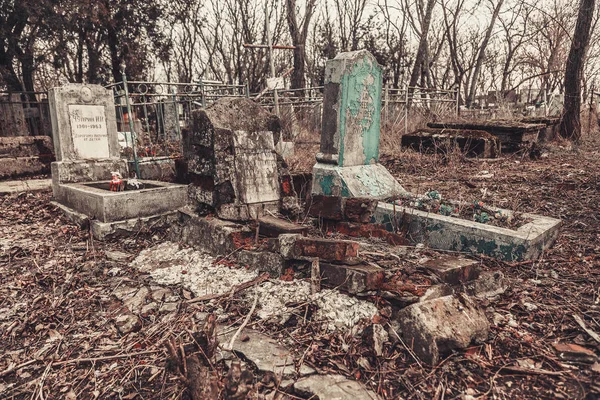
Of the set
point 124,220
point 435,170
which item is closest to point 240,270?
point 124,220

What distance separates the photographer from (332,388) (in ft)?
6.61

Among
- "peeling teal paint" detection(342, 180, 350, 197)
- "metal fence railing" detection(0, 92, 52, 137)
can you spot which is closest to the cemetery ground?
"peeling teal paint" detection(342, 180, 350, 197)

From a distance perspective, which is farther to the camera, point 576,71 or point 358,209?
point 576,71

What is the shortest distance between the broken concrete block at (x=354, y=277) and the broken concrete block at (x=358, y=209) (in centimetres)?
113

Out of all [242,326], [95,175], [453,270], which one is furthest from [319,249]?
[95,175]

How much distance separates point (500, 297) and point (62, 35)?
613 inches

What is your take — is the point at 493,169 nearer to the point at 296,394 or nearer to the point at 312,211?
the point at 312,211

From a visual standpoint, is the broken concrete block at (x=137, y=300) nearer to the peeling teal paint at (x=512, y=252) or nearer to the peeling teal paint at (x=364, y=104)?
the peeling teal paint at (x=364, y=104)

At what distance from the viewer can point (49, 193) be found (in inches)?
284

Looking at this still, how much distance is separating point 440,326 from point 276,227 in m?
1.67

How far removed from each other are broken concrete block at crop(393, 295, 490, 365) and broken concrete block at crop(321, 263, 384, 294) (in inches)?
12.5

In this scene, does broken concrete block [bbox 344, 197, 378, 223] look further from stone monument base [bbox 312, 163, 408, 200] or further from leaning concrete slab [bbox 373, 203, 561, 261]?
stone monument base [bbox 312, 163, 408, 200]

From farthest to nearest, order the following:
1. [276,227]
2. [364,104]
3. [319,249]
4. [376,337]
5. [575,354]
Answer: [364,104], [276,227], [319,249], [376,337], [575,354]

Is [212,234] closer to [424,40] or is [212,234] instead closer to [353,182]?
[353,182]
